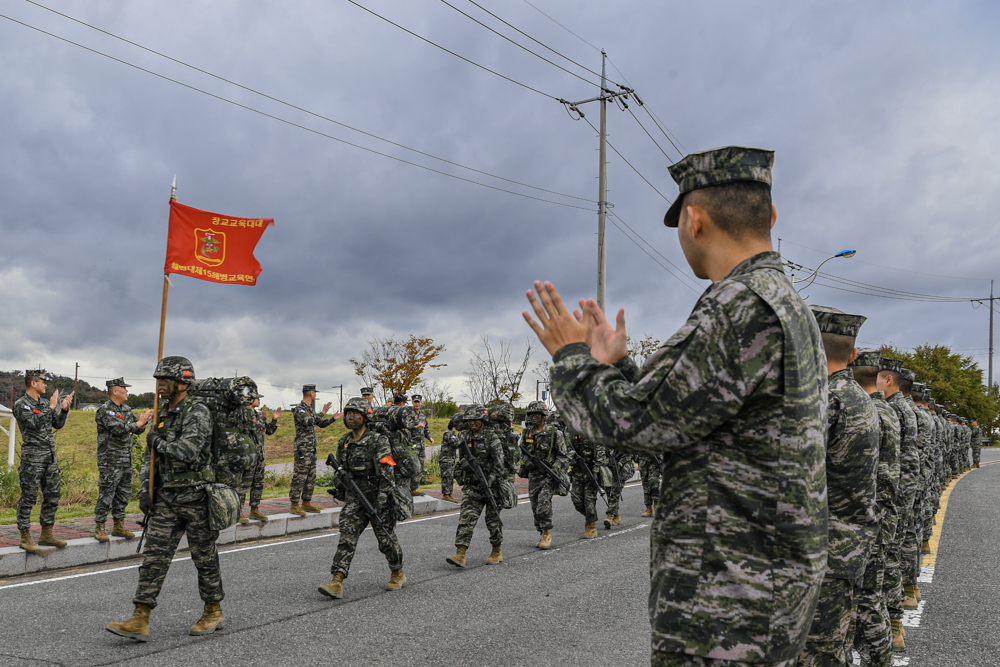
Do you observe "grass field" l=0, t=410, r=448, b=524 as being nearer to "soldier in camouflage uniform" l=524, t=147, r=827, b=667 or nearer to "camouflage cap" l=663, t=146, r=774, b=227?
"soldier in camouflage uniform" l=524, t=147, r=827, b=667

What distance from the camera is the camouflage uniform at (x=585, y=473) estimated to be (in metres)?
11.0

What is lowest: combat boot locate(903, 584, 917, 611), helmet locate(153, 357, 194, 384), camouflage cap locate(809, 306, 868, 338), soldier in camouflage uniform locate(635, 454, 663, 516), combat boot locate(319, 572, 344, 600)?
combat boot locate(319, 572, 344, 600)

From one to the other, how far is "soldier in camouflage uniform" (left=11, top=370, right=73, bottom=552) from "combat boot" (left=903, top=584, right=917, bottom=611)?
9330 millimetres

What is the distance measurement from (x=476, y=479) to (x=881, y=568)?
5.33 metres

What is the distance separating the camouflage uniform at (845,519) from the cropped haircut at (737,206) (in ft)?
5.54

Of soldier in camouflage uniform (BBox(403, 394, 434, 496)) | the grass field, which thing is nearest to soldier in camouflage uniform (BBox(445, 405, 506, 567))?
soldier in camouflage uniform (BBox(403, 394, 434, 496))

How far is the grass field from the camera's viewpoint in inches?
467

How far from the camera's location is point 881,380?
6.59 m

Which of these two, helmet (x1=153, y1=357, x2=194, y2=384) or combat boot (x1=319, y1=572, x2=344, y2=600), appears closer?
helmet (x1=153, y1=357, x2=194, y2=384)

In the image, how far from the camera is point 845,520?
3.19 meters

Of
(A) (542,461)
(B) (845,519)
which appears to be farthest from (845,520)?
(A) (542,461)

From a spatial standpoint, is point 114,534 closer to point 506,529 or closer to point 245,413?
point 245,413

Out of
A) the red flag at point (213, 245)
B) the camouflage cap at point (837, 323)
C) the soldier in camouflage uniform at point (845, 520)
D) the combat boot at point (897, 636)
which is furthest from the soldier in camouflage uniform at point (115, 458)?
the combat boot at point (897, 636)

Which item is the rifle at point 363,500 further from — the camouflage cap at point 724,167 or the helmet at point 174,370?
the camouflage cap at point 724,167
